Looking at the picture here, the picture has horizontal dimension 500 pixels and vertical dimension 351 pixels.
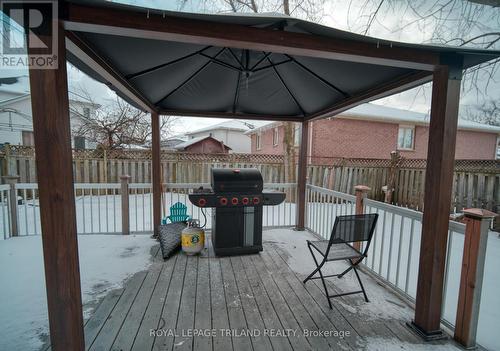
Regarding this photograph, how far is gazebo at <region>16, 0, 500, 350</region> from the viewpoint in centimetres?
135

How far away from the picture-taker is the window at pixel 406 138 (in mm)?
10133

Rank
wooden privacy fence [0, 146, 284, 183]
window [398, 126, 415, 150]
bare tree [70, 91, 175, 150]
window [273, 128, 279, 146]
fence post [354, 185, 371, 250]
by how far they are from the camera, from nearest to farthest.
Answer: fence post [354, 185, 371, 250] → wooden privacy fence [0, 146, 284, 183] → bare tree [70, 91, 175, 150] → window [398, 126, 415, 150] → window [273, 128, 279, 146]

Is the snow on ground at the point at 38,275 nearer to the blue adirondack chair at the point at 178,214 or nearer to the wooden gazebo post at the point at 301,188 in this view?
the blue adirondack chair at the point at 178,214

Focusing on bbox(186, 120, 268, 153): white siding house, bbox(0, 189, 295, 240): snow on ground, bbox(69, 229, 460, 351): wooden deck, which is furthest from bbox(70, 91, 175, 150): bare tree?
bbox(186, 120, 268, 153): white siding house

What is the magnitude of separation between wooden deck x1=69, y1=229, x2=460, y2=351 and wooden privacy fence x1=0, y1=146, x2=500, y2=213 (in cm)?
407

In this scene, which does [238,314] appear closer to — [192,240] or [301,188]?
[192,240]

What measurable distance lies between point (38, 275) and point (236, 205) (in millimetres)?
2314

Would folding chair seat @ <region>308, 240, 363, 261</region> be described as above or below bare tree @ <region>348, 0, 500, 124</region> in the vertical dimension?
below

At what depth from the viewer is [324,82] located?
9.49 feet

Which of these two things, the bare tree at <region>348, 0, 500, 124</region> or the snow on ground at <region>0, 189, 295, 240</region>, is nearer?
the bare tree at <region>348, 0, 500, 124</region>

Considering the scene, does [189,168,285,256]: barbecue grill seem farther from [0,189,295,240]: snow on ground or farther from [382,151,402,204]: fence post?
[382,151,402,204]: fence post

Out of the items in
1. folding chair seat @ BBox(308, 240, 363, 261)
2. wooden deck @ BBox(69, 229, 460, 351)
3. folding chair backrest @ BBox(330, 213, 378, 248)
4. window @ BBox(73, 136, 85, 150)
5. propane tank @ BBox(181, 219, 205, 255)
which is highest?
window @ BBox(73, 136, 85, 150)

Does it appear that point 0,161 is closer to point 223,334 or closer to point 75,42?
point 75,42

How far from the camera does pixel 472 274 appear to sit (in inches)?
68.4
